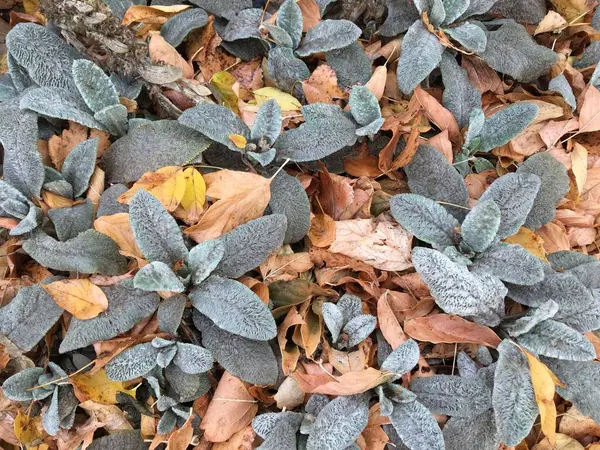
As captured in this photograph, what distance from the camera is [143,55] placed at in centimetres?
151

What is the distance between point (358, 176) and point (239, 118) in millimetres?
361

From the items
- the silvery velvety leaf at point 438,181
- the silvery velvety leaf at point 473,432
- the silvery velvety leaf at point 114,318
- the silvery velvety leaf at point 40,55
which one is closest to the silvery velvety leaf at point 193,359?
the silvery velvety leaf at point 114,318

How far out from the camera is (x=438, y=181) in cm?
148

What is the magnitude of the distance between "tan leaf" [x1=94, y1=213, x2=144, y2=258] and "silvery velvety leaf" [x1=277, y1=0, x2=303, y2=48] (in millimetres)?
697

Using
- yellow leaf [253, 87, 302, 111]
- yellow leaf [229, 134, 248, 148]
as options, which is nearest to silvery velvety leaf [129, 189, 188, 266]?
yellow leaf [229, 134, 248, 148]

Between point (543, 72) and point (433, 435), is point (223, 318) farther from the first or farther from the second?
point (543, 72)

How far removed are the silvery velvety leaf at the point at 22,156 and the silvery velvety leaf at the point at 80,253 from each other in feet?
0.46

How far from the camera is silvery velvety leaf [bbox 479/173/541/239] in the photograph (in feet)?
4.56

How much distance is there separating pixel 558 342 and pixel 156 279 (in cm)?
96

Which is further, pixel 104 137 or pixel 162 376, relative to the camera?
pixel 104 137

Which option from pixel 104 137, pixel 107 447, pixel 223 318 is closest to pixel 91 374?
pixel 107 447

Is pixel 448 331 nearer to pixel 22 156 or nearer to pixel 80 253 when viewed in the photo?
pixel 80 253

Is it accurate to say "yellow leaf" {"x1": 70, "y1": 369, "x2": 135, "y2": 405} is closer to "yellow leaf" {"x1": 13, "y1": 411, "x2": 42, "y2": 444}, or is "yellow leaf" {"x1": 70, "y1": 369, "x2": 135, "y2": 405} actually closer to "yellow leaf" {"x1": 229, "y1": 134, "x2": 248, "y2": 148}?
"yellow leaf" {"x1": 13, "y1": 411, "x2": 42, "y2": 444}

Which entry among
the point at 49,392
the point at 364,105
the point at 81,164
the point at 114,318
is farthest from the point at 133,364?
the point at 364,105
